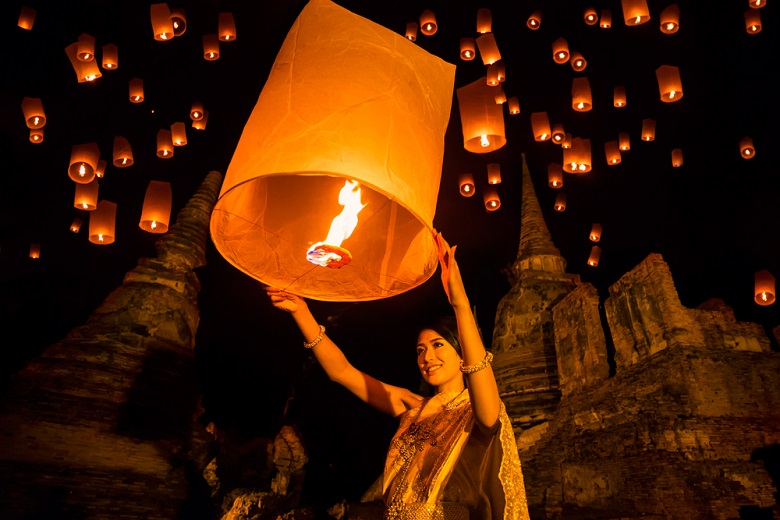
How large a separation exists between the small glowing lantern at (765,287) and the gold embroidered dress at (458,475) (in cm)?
1135

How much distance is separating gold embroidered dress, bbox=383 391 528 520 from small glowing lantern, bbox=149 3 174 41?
339 inches

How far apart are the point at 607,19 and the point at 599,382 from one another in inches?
286

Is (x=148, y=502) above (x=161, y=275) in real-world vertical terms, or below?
below

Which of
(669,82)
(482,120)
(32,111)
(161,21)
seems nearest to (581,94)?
(669,82)

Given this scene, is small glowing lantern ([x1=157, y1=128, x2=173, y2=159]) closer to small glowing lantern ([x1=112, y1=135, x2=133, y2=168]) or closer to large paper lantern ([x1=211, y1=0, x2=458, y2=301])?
small glowing lantern ([x1=112, y1=135, x2=133, y2=168])

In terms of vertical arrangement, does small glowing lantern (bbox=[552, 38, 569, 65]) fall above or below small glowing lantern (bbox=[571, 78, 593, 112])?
above

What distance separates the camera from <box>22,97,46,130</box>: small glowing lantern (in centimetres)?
898

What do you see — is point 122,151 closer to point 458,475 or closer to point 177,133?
point 177,133

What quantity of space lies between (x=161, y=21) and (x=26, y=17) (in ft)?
10.8

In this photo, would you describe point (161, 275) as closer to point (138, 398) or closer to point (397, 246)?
point (138, 398)

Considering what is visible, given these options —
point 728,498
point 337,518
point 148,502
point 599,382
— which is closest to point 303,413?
point 337,518

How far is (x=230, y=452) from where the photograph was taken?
33.5ft

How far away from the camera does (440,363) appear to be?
2.80m

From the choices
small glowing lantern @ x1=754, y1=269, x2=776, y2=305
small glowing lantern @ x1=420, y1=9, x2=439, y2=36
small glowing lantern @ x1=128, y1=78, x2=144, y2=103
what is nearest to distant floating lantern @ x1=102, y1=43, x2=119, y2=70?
small glowing lantern @ x1=128, y1=78, x2=144, y2=103
